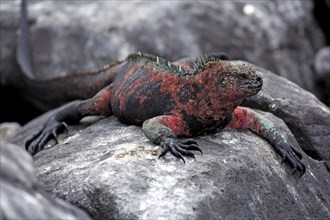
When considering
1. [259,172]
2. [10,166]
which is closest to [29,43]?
[259,172]

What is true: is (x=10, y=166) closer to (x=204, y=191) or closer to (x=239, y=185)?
(x=204, y=191)

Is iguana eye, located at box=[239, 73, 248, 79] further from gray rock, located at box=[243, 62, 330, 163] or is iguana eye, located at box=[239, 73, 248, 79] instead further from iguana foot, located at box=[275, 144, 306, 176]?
gray rock, located at box=[243, 62, 330, 163]

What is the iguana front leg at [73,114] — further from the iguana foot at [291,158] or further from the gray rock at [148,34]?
the gray rock at [148,34]

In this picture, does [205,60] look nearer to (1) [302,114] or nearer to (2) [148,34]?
(1) [302,114]

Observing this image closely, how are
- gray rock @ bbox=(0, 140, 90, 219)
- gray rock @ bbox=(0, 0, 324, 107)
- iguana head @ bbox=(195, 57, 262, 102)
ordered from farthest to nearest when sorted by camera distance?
gray rock @ bbox=(0, 0, 324, 107) < iguana head @ bbox=(195, 57, 262, 102) < gray rock @ bbox=(0, 140, 90, 219)

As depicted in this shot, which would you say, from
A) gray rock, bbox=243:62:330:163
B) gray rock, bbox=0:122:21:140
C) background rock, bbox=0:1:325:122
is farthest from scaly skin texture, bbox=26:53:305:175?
background rock, bbox=0:1:325:122

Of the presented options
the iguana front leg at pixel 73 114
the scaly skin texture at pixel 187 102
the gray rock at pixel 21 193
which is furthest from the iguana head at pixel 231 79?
the gray rock at pixel 21 193

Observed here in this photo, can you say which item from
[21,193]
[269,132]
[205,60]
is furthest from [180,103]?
[21,193]

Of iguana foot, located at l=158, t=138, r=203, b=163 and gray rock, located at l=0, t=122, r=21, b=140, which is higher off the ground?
iguana foot, located at l=158, t=138, r=203, b=163
